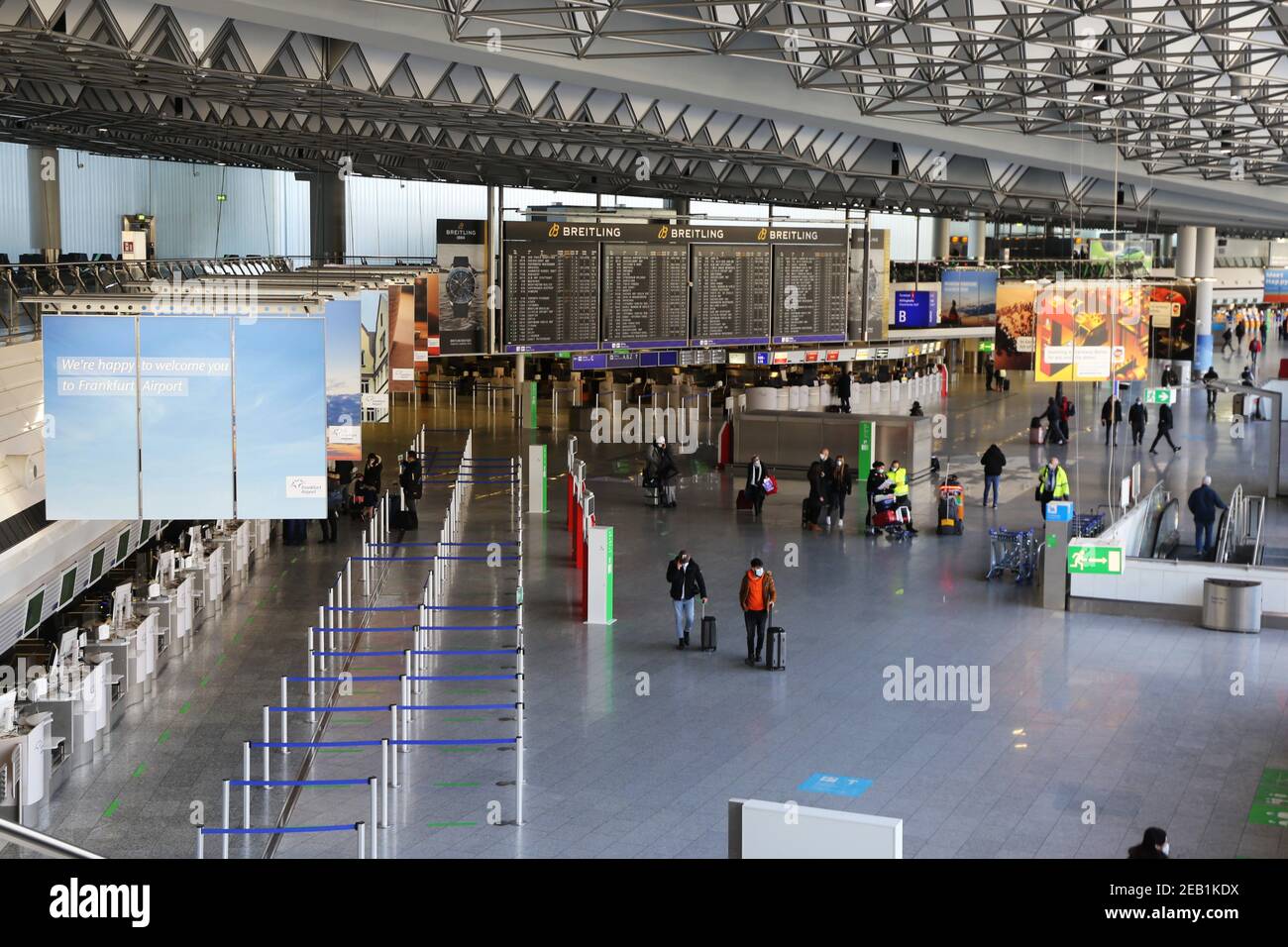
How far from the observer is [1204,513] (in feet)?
69.2

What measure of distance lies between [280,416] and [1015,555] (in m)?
12.0

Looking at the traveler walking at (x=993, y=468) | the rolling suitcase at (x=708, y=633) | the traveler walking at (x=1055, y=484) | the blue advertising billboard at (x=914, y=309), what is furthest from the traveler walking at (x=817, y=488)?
the blue advertising billboard at (x=914, y=309)

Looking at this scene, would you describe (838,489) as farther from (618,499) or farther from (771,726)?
(771,726)

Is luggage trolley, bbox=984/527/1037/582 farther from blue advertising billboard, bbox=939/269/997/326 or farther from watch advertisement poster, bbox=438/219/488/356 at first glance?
blue advertising billboard, bbox=939/269/997/326

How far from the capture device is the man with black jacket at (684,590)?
15766 millimetres

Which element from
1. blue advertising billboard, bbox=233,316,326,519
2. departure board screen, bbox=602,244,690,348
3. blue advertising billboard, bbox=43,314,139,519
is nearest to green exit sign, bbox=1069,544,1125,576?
blue advertising billboard, bbox=233,316,326,519

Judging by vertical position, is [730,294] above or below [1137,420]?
above

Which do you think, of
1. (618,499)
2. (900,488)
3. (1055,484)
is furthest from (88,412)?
(618,499)

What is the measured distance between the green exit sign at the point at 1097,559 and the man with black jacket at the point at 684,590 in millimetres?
4579

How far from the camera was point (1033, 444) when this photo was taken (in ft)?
114

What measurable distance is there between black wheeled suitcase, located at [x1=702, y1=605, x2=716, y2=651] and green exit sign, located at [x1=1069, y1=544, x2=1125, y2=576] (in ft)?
14.8

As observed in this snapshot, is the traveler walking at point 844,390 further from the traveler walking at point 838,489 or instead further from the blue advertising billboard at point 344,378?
the blue advertising billboard at point 344,378

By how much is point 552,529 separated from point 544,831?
509 inches
